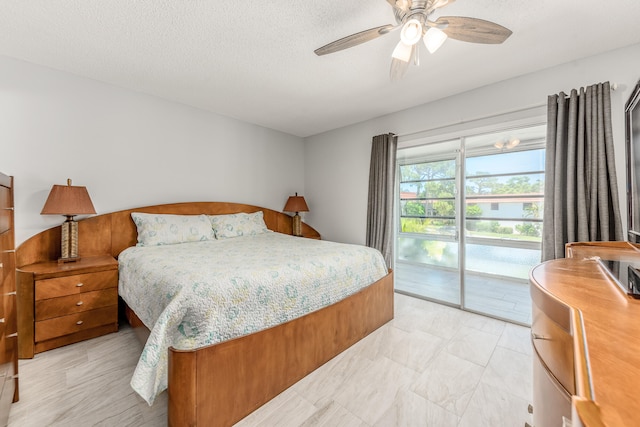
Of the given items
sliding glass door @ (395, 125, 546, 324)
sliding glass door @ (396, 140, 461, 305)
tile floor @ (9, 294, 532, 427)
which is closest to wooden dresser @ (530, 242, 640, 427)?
tile floor @ (9, 294, 532, 427)

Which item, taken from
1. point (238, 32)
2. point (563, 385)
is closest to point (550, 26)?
point (238, 32)

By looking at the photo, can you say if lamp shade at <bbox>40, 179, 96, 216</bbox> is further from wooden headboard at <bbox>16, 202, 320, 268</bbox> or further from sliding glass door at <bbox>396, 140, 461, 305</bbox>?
sliding glass door at <bbox>396, 140, 461, 305</bbox>

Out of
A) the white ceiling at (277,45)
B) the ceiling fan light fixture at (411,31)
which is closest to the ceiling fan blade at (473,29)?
the ceiling fan light fixture at (411,31)

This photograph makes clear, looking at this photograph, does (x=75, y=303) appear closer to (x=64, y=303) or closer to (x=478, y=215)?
(x=64, y=303)

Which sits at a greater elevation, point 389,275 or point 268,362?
point 389,275

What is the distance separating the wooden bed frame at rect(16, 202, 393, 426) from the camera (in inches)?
49.4

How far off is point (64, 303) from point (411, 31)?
3.16m

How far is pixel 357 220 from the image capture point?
3980 millimetres

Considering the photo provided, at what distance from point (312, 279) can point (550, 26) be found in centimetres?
245

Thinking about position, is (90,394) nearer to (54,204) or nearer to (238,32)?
(54,204)

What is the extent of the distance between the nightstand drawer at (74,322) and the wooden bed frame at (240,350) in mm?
262

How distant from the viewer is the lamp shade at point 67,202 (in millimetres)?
2211

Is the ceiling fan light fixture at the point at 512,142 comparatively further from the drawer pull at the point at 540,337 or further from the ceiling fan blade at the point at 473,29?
the drawer pull at the point at 540,337

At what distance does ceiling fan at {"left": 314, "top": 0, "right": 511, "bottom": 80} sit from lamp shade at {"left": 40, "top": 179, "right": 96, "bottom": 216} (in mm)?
2442
